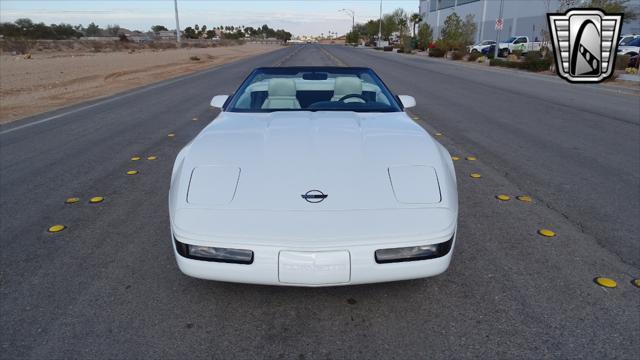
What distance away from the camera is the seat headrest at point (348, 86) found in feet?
13.4

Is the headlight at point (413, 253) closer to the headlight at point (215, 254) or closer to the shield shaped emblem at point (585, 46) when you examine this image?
the headlight at point (215, 254)

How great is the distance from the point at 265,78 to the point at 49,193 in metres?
2.62

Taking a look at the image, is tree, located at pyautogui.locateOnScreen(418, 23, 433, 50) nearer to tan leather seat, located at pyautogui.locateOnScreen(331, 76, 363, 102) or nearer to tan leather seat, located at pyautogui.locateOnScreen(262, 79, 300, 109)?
tan leather seat, located at pyautogui.locateOnScreen(331, 76, 363, 102)

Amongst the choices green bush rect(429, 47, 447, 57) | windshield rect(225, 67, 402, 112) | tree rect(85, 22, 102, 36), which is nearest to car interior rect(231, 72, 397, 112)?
windshield rect(225, 67, 402, 112)

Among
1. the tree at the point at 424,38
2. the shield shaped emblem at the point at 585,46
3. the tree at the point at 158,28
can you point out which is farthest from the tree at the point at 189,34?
the shield shaped emblem at the point at 585,46

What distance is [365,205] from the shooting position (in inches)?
94.6

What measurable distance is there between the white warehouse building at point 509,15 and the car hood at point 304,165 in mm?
37837

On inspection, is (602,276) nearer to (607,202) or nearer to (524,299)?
(524,299)

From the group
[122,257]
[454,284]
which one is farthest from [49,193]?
[454,284]

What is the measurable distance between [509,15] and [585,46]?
44193 mm

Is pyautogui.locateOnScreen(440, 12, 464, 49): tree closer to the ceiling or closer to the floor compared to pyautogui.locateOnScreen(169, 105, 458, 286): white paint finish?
closer to the ceiling

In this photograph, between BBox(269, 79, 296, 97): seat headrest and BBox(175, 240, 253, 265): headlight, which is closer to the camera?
BBox(175, 240, 253, 265): headlight

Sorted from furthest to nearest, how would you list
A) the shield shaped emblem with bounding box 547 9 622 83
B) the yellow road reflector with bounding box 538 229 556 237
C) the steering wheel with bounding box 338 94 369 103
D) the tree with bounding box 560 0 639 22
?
1. the tree with bounding box 560 0 639 22
2. the shield shaped emblem with bounding box 547 9 622 83
3. the steering wheel with bounding box 338 94 369 103
4. the yellow road reflector with bounding box 538 229 556 237

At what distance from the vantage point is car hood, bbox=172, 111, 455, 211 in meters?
2.44
